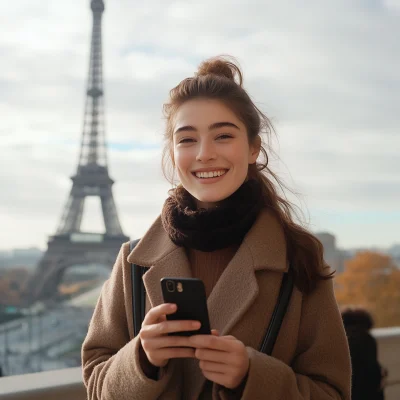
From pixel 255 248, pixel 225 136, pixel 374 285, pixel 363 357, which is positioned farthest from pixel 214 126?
pixel 374 285

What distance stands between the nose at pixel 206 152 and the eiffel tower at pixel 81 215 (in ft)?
65.3

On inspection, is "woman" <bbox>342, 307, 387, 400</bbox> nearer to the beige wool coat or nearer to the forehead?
the beige wool coat

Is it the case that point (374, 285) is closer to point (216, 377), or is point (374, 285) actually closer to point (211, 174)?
point (211, 174)

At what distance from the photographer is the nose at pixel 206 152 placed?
1420 mm

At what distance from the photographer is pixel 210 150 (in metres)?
1.42

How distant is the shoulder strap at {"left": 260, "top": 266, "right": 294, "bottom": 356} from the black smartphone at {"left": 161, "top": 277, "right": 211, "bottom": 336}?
218mm

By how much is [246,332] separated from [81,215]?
21.1 metres

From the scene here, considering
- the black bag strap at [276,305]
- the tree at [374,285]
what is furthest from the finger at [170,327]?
the tree at [374,285]

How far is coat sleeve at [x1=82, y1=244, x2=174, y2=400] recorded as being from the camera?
1333mm

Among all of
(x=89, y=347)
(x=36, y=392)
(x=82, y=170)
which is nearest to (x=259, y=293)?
(x=89, y=347)

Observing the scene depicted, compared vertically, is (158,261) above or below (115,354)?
above

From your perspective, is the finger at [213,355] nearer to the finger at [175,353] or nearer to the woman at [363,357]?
the finger at [175,353]

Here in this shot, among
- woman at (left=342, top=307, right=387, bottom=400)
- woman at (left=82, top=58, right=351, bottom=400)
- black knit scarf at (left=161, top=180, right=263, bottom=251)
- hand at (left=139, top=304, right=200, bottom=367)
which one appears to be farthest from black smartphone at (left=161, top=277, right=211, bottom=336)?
woman at (left=342, top=307, right=387, bottom=400)

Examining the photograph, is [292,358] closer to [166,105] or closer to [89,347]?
[89,347]
